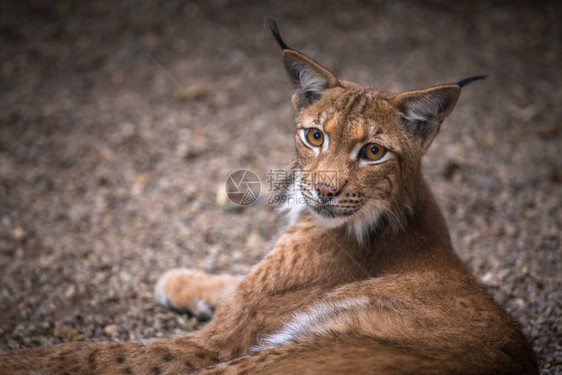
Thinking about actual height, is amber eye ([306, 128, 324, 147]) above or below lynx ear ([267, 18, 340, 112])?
below

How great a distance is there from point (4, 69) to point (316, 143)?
650 centimetres

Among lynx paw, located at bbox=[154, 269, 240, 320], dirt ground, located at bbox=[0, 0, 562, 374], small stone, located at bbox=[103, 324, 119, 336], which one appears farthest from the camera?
dirt ground, located at bbox=[0, 0, 562, 374]

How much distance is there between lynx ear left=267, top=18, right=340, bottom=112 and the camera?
3.28 meters

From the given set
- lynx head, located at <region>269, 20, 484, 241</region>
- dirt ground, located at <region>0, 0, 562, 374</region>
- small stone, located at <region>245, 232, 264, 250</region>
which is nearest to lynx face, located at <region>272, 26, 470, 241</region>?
lynx head, located at <region>269, 20, 484, 241</region>

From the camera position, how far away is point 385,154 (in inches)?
122

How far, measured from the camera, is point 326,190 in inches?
117

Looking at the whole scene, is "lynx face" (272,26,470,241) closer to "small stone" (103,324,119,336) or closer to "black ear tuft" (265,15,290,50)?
"black ear tuft" (265,15,290,50)

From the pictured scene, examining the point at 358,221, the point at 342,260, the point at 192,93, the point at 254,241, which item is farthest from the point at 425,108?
the point at 192,93

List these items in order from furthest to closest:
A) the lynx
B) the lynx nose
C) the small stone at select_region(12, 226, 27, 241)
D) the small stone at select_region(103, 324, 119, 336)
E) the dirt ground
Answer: the small stone at select_region(12, 226, 27, 241) → the dirt ground → the small stone at select_region(103, 324, 119, 336) → the lynx nose → the lynx

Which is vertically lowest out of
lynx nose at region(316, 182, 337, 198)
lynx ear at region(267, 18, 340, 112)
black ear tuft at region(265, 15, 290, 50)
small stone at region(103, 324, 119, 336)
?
small stone at region(103, 324, 119, 336)

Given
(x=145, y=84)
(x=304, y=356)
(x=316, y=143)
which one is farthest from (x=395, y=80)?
(x=304, y=356)

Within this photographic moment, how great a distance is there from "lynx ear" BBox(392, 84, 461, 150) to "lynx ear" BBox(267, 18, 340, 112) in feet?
1.73

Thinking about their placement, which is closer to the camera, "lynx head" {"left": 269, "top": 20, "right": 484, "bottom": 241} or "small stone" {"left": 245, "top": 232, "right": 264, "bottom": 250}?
"lynx head" {"left": 269, "top": 20, "right": 484, "bottom": 241}

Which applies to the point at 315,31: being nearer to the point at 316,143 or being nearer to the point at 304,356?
the point at 316,143
